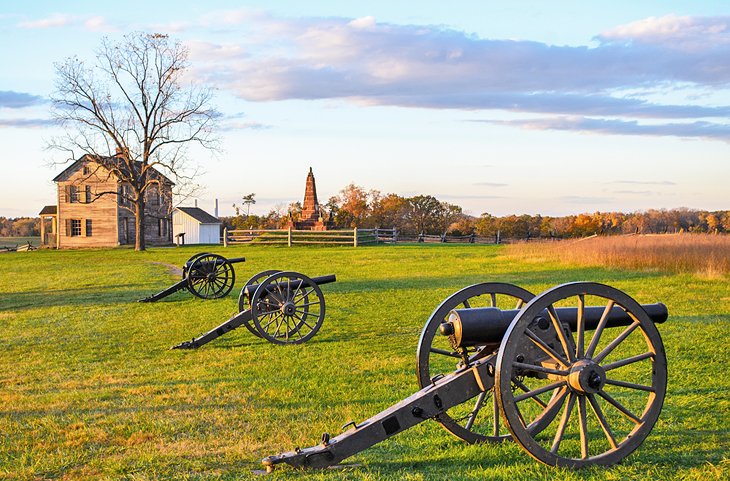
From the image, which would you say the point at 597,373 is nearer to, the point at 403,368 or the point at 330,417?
the point at 330,417

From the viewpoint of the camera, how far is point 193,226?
215ft

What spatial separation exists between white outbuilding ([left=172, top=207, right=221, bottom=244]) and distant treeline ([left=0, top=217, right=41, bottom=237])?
34.5m

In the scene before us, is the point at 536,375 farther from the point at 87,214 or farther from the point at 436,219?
the point at 436,219

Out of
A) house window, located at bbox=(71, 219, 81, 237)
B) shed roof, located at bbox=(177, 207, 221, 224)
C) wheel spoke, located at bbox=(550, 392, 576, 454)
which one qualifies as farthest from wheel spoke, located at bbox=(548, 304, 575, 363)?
shed roof, located at bbox=(177, 207, 221, 224)

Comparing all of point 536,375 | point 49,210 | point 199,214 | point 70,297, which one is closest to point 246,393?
point 536,375

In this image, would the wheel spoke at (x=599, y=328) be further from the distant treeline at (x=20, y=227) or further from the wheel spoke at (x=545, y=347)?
the distant treeline at (x=20, y=227)

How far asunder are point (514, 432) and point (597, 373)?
70 centimetres

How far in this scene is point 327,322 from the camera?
527 inches

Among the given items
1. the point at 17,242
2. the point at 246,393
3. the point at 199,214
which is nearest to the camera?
the point at 246,393

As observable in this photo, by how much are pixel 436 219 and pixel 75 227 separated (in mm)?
31880

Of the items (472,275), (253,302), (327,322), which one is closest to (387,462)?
(253,302)

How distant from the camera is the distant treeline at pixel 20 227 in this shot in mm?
93750

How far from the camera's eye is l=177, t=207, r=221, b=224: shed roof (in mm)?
65875

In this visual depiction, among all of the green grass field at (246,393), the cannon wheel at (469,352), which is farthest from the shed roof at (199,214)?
the cannon wheel at (469,352)
